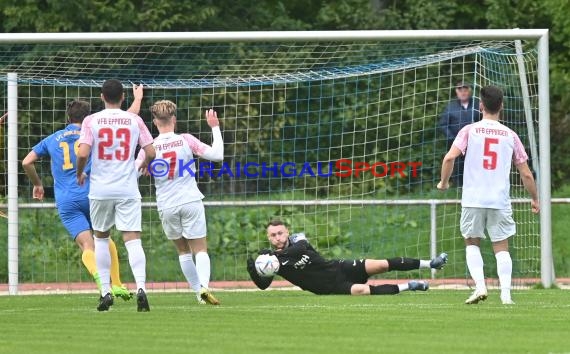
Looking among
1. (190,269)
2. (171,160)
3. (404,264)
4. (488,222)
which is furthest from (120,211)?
(404,264)

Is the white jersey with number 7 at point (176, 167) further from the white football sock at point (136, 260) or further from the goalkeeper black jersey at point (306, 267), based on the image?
the goalkeeper black jersey at point (306, 267)

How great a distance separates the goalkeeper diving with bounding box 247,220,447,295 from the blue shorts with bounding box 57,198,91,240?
1605 mm

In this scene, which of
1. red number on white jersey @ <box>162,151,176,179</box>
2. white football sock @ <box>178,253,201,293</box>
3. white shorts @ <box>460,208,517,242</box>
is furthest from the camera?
white football sock @ <box>178,253,201,293</box>

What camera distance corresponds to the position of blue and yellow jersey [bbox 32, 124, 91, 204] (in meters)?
13.8

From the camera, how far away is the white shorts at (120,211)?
1212 centimetres

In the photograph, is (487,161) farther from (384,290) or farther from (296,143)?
(296,143)

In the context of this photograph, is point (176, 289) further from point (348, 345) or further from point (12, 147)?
point (348, 345)

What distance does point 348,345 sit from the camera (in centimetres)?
920

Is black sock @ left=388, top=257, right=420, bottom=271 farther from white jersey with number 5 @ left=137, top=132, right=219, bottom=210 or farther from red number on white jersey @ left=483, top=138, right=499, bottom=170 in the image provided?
white jersey with number 5 @ left=137, top=132, right=219, bottom=210

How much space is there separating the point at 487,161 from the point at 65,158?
396 cm

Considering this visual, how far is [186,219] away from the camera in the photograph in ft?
43.4

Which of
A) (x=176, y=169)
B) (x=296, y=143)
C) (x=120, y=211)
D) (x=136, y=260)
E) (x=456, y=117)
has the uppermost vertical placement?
(x=456, y=117)

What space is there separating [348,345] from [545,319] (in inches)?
94.7

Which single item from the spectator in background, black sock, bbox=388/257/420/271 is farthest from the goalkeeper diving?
the spectator in background
